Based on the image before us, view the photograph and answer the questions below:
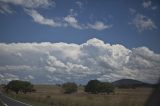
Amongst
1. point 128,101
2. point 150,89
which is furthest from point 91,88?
point 150,89

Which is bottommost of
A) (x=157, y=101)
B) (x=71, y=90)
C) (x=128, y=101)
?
(x=157, y=101)

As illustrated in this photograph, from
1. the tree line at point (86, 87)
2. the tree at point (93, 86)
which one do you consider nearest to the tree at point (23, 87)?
the tree line at point (86, 87)

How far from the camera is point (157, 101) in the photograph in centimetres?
257

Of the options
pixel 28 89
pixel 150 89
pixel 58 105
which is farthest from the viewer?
pixel 28 89

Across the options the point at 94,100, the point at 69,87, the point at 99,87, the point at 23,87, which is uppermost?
the point at 23,87

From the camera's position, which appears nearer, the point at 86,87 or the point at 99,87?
the point at 99,87

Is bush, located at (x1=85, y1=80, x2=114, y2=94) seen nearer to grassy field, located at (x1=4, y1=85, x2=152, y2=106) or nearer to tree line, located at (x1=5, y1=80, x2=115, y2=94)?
tree line, located at (x1=5, y1=80, x2=115, y2=94)

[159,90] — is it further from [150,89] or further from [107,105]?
[107,105]

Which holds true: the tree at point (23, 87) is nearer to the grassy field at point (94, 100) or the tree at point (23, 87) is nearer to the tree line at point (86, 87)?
the tree line at point (86, 87)

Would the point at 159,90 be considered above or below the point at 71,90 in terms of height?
below

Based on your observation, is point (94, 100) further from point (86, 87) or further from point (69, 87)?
point (69, 87)

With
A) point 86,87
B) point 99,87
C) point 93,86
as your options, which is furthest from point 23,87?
point 99,87

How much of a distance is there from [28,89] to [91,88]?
31693mm

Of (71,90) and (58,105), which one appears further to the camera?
(71,90)
